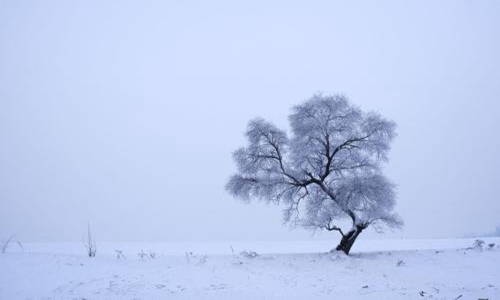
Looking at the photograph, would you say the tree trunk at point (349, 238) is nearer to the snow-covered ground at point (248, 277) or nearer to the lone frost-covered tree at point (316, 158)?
the lone frost-covered tree at point (316, 158)

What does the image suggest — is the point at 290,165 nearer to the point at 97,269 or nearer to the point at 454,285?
the point at 454,285

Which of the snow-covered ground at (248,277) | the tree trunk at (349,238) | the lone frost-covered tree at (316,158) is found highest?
the lone frost-covered tree at (316,158)

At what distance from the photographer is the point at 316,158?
819 inches

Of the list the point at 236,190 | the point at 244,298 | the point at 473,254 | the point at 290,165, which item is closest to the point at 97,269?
the point at 244,298

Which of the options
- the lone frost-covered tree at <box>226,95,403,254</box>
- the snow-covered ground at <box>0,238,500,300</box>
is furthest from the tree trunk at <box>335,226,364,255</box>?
the snow-covered ground at <box>0,238,500,300</box>

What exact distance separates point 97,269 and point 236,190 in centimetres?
927

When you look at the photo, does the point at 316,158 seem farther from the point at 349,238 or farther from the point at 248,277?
the point at 248,277

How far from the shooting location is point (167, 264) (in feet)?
49.1

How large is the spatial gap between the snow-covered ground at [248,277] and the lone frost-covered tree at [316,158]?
3.31m

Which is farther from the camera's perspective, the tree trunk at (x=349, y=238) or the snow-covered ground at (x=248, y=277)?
the tree trunk at (x=349, y=238)

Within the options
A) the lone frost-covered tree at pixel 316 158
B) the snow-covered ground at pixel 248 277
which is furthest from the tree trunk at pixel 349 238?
the snow-covered ground at pixel 248 277

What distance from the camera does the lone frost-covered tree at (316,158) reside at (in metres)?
19.8

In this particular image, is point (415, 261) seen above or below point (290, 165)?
below

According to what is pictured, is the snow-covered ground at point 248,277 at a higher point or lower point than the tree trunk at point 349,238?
lower
